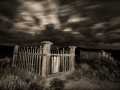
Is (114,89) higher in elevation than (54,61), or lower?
lower

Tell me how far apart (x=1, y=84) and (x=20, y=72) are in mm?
2717

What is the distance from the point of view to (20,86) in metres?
4.38

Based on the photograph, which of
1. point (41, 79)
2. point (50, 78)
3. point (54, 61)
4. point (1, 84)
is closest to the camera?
point (1, 84)

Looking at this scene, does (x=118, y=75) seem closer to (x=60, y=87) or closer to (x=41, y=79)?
(x=60, y=87)

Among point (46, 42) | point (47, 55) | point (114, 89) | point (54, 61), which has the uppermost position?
point (46, 42)

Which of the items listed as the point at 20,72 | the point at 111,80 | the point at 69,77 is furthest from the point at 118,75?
the point at 20,72

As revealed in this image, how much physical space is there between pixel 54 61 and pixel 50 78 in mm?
1156

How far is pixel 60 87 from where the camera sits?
Answer: 5609 millimetres

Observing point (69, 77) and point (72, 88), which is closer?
point (72, 88)

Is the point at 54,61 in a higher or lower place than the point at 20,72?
higher

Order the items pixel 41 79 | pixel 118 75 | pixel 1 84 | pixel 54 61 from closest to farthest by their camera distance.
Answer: pixel 1 84, pixel 41 79, pixel 54 61, pixel 118 75

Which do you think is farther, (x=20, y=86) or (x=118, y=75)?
(x=118, y=75)

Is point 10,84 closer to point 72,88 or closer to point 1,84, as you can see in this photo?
point 1,84

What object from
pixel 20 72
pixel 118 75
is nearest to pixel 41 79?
pixel 20 72
